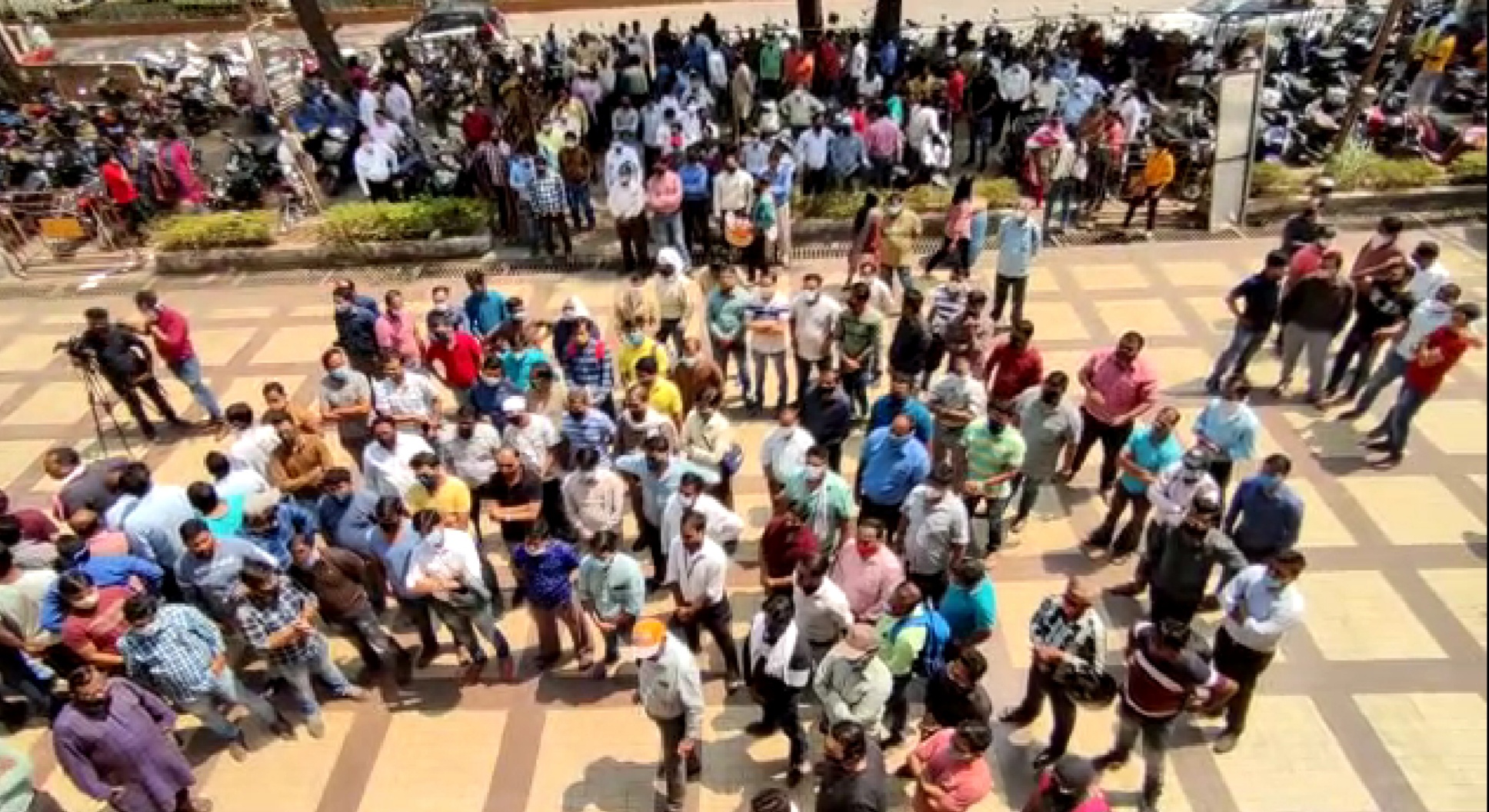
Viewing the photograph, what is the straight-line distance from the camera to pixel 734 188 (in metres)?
11.6

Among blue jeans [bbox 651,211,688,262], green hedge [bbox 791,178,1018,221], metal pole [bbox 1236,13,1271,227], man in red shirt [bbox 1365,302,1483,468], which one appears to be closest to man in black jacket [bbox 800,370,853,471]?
man in red shirt [bbox 1365,302,1483,468]

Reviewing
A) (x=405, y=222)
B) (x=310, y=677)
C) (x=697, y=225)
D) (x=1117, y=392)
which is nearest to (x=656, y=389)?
(x=310, y=677)

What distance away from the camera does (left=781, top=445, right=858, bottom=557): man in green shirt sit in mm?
6707

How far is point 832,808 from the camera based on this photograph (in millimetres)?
4969

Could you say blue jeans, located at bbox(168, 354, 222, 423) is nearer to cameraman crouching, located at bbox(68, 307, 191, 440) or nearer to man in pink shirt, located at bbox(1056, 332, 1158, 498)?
cameraman crouching, located at bbox(68, 307, 191, 440)

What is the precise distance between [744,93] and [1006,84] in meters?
3.69

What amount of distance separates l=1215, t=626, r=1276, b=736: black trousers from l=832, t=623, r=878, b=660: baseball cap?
6.97 feet

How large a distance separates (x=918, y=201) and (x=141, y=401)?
874 centimetres

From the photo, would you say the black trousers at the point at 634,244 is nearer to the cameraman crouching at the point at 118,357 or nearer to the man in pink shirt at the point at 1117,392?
the cameraman crouching at the point at 118,357

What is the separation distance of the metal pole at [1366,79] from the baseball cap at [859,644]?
36.5ft

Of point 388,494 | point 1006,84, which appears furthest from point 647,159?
point 388,494

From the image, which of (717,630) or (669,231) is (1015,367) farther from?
(669,231)

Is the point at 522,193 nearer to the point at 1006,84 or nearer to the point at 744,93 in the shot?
the point at 744,93

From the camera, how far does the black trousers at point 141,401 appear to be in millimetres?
9773
